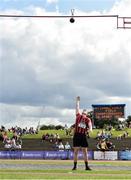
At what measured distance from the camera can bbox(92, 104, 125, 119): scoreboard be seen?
75688 millimetres

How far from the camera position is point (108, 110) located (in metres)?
76.4

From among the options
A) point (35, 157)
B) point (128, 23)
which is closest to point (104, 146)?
point (35, 157)

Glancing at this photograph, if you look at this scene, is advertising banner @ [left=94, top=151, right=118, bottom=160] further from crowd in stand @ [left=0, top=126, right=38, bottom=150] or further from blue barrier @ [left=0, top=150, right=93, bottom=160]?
crowd in stand @ [left=0, top=126, right=38, bottom=150]

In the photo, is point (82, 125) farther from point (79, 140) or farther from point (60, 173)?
point (60, 173)

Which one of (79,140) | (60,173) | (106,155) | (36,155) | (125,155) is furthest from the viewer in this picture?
(36,155)

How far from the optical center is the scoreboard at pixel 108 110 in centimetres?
7569

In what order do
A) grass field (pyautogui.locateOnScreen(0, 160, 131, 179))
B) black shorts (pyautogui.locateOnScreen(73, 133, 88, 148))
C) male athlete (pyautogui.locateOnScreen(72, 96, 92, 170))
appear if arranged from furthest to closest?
black shorts (pyautogui.locateOnScreen(73, 133, 88, 148))
male athlete (pyautogui.locateOnScreen(72, 96, 92, 170))
grass field (pyautogui.locateOnScreen(0, 160, 131, 179))

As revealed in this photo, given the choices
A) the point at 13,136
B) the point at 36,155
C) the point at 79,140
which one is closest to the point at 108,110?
the point at 13,136

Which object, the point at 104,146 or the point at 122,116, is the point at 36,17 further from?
the point at 122,116

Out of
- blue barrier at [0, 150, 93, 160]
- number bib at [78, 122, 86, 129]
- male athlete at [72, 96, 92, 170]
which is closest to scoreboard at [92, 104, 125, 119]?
blue barrier at [0, 150, 93, 160]

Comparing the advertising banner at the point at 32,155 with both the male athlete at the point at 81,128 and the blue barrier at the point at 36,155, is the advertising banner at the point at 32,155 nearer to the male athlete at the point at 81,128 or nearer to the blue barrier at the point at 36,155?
the blue barrier at the point at 36,155

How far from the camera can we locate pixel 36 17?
2520 centimetres

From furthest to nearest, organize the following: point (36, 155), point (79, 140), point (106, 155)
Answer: point (36, 155) < point (106, 155) < point (79, 140)

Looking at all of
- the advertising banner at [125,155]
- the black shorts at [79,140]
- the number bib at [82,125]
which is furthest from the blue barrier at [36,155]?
the number bib at [82,125]
